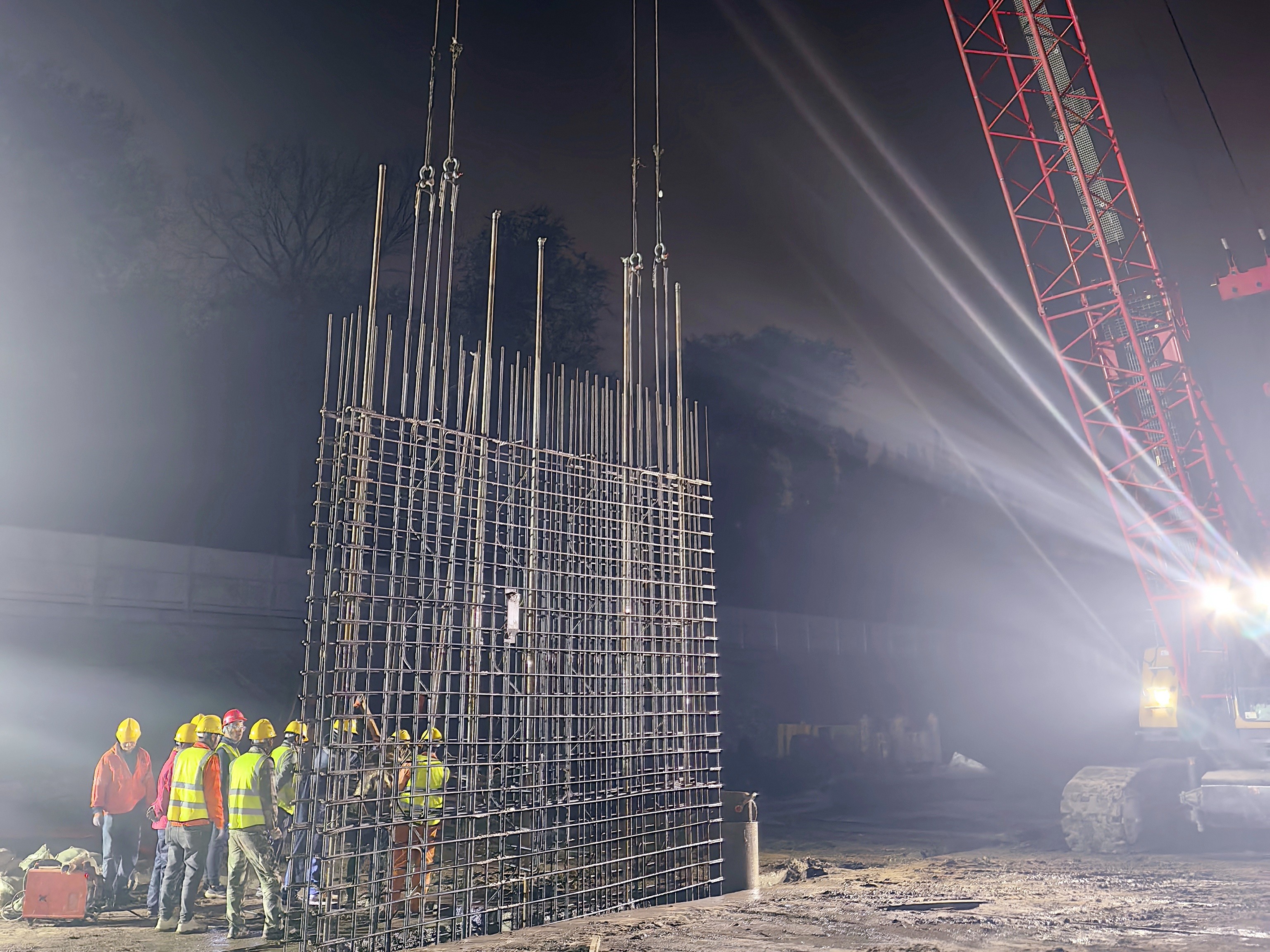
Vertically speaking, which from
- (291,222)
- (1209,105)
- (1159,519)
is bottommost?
(1159,519)

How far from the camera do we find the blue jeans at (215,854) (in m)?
8.16

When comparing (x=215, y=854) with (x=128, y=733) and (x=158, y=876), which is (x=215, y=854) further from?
(x=128, y=733)

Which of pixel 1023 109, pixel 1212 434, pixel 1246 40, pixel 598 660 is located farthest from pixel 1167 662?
pixel 1246 40

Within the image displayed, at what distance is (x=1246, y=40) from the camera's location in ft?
60.0

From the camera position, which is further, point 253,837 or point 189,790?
point 189,790

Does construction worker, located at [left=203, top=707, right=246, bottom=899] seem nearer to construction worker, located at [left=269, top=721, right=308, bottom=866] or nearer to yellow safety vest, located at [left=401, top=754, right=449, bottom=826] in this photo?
construction worker, located at [left=269, top=721, right=308, bottom=866]

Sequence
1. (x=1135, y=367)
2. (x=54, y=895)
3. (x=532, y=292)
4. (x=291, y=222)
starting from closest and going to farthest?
(x=54, y=895) < (x=1135, y=367) < (x=291, y=222) < (x=532, y=292)

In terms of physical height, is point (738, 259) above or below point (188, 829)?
above

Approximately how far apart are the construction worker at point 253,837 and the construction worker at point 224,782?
27 centimetres

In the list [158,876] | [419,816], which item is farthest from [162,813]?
[419,816]

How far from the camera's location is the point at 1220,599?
535 inches

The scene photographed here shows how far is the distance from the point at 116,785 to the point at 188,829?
143 cm

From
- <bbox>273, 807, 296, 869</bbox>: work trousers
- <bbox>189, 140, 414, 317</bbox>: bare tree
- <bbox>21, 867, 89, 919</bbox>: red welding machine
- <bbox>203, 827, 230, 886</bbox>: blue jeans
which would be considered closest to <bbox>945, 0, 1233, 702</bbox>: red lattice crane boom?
<bbox>189, 140, 414, 317</bbox>: bare tree

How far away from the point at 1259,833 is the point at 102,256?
20445mm
